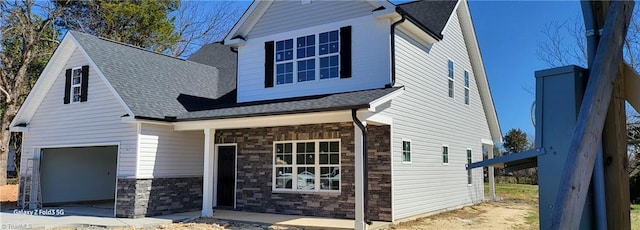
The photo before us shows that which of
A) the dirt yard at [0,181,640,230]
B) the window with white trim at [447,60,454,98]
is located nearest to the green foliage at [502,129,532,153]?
the dirt yard at [0,181,640,230]

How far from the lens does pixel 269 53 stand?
13086mm

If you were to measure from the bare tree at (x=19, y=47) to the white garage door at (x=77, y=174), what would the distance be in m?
9.65

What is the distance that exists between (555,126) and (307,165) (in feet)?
34.0

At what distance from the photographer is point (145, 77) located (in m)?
14.1

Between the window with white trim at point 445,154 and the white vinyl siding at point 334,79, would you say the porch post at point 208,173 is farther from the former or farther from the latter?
the window with white trim at point 445,154

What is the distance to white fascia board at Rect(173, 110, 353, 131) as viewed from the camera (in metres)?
10.2

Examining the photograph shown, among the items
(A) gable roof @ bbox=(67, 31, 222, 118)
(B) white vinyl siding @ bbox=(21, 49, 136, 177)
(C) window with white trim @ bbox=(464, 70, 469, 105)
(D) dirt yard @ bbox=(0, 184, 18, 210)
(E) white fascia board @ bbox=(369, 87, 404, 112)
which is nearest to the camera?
(E) white fascia board @ bbox=(369, 87, 404, 112)

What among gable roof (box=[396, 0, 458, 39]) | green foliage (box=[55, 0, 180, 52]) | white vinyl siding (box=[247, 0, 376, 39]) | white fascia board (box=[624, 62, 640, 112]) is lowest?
white fascia board (box=[624, 62, 640, 112])

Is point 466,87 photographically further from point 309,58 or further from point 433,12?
point 309,58

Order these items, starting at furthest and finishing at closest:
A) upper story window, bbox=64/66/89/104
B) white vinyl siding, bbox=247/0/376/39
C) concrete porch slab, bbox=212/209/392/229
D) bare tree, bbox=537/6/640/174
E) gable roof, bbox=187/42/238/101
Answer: gable roof, bbox=187/42/238/101 < upper story window, bbox=64/66/89/104 < bare tree, bbox=537/6/640/174 < white vinyl siding, bbox=247/0/376/39 < concrete porch slab, bbox=212/209/392/229

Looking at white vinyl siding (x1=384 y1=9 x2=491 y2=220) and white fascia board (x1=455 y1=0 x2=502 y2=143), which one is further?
white fascia board (x1=455 y1=0 x2=502 y2=143)

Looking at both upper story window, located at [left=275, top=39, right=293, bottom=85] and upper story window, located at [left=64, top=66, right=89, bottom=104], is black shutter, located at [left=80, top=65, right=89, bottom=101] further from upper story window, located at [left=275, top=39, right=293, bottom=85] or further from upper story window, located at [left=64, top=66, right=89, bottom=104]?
upper story window, located at [left=275, top=39, right=293, bottom=85]

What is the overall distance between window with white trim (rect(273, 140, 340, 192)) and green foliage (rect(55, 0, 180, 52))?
15.8m

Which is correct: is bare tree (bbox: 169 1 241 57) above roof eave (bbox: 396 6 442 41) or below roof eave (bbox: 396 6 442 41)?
above
